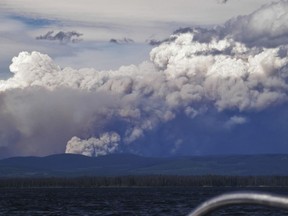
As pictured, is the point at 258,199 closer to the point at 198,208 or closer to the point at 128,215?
the point at 198,208

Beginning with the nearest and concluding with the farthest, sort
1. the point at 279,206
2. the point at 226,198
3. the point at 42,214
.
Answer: the point at 279,206 < the point at 226,198 < the point at 42,214

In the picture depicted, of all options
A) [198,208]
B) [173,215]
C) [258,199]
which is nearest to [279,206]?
[258,199]

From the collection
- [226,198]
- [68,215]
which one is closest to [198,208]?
[226,198]

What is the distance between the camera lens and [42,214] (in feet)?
369

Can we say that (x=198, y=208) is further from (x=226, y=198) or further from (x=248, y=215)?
(x=248, y=215)

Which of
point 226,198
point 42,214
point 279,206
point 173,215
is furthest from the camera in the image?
point 42,214

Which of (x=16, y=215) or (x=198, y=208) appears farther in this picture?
(x=16, y=215)

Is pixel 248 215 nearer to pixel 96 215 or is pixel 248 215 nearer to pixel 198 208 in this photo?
pixel 96 215

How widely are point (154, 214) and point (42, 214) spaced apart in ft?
55.3

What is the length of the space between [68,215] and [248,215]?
23.3m

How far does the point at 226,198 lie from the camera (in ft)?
26.4

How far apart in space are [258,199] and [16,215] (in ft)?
332

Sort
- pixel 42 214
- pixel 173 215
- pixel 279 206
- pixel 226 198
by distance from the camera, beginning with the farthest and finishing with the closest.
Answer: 1. pixel 42 214
2. pixel 173 215
3. pixel 226 198
4. pixel 279 206

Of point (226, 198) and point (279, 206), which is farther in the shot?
point (226, 198)
